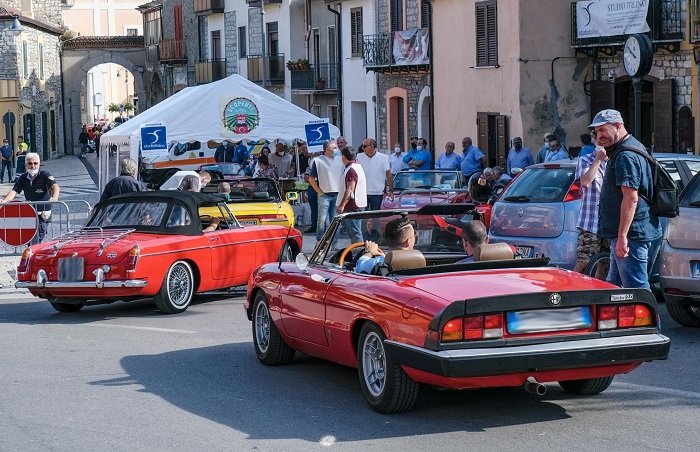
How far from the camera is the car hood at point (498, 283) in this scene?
783 centimetres

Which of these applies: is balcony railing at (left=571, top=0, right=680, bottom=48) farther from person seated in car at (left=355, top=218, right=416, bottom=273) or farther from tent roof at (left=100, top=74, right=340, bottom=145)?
person seated in car at (left=355, top=218, right=416, bottom=273)

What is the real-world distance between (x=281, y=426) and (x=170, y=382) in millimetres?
1935

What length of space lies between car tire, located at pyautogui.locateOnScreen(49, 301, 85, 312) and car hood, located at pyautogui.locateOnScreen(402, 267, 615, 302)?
722 cm

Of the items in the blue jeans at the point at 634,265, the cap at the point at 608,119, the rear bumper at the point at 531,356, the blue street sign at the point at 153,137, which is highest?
the blue street sign at the point at 153,137

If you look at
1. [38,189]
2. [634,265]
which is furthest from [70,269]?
[634,265]

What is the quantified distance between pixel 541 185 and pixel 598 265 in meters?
1.96

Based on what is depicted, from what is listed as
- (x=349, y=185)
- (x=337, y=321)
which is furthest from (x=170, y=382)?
(x=349, y=185)

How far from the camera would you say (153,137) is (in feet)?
80.1

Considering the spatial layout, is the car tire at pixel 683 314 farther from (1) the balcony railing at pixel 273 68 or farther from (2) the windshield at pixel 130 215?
(1) the balcony railing at pixel 273 68

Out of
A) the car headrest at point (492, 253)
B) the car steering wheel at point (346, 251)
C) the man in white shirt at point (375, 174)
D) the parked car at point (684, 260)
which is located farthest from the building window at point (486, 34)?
the car headrest at point (492, 253)

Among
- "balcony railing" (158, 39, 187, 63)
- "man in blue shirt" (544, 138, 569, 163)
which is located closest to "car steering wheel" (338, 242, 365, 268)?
"man in blue shirt" (544, 138, 569, 163)

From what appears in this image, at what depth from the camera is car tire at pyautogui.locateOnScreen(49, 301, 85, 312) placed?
47.9 ft

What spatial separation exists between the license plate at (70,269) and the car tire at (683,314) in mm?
6053

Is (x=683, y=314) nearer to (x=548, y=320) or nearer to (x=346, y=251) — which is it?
(x=346, y=251)
